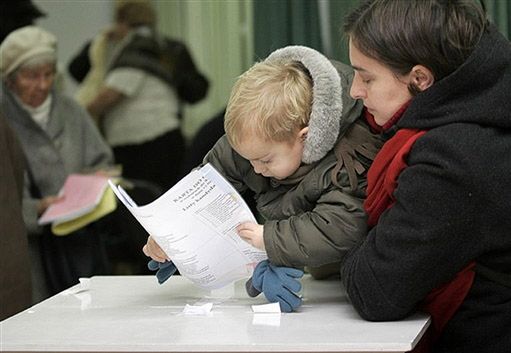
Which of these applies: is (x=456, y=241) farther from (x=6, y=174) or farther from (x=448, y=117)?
(x=6, y=174)

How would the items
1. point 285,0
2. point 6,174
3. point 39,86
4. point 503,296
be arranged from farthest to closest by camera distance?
point 39,86, point 285,0, point 6,174, point 503,296

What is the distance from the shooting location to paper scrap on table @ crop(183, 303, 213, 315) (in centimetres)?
208

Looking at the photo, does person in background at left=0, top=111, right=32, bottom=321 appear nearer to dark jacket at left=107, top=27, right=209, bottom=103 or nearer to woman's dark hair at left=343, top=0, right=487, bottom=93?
dark jacket at left=107, top=27, right=209, bottom=103

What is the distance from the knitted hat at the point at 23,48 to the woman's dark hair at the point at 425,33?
7.08 ft

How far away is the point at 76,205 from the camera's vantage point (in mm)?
3668

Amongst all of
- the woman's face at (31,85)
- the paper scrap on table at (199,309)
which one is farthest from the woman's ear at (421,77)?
the woman's face at (31,85)

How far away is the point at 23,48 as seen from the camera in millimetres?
3896

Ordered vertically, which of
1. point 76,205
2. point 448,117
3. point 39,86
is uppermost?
point 448,117

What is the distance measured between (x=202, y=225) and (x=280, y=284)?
19cm

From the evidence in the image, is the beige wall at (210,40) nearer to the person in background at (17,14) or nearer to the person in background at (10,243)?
the person in background at (17,14)

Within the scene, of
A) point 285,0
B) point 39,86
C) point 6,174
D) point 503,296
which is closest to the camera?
point 503,296

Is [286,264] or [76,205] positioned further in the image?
[76,205]

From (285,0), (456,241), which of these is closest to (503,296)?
(456,241)

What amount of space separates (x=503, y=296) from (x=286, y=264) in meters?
0.40
